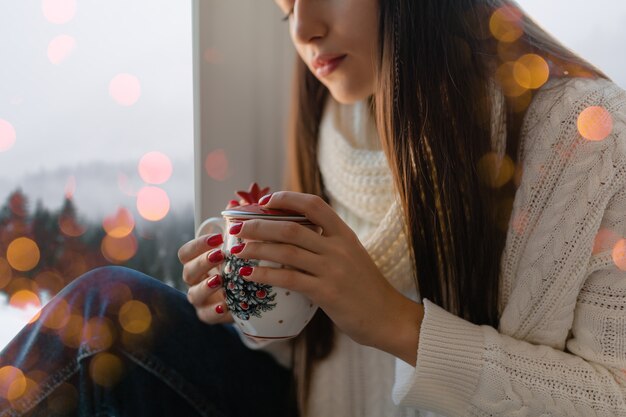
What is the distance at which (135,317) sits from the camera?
69 centimetres

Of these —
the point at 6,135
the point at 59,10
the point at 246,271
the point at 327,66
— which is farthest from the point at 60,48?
the point at 246,271

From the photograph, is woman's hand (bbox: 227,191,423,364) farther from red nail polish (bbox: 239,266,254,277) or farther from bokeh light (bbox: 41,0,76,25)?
bokeh light (bbox: 41,0,76,25)

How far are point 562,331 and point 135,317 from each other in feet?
1.74

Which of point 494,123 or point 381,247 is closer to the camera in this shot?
point 494,123

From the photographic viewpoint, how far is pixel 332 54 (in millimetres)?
757

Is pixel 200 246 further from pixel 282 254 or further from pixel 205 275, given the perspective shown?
pixel 282 254

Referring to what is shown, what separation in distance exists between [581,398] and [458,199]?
0.83ft

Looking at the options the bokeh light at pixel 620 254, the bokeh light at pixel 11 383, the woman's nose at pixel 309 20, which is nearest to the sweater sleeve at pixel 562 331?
the bokeh light at pixel 620 254

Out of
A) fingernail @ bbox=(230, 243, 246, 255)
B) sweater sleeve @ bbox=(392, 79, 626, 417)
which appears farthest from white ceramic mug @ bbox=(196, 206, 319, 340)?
sweater sleeve @ bbox=(392, 79, 626, 417)

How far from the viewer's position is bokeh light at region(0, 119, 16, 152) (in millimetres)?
771

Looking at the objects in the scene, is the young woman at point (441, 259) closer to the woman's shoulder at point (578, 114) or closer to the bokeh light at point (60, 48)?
the woman's shoulder at point (578, 114)

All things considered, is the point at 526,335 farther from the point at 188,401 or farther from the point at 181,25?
the point at 181,25

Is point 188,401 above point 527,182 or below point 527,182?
below

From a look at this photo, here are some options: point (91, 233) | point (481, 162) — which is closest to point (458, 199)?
point (481, 162)
